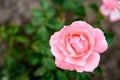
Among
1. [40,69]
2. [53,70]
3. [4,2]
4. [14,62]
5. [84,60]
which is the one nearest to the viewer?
[84,60]

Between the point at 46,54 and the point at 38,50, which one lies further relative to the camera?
the point at 38,50

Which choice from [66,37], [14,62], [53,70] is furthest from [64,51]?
[14,62]

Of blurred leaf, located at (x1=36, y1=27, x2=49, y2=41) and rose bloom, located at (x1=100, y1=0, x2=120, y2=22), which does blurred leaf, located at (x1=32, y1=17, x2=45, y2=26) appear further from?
rose bloom, located at (x1=100, y1=0, x2=120, y2=22)

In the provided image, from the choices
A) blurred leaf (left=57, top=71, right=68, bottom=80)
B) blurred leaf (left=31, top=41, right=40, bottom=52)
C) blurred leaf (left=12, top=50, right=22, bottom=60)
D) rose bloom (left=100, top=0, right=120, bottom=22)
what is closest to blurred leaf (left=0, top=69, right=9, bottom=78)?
blurred leaf (left=12, top=50, right=22, bottom=60)

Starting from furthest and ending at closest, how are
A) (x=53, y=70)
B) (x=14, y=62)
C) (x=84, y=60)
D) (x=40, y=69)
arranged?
(x=14, y=62) < (x=40, y=69) < (x=53, y=70) < (x=84, y=60)

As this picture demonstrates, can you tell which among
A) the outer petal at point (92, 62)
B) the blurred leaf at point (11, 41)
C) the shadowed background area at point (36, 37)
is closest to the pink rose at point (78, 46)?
the outer petal at point (92, 62)

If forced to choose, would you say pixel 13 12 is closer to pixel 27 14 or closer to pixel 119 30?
pixel 27 14

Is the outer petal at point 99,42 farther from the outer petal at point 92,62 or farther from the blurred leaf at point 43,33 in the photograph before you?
the blurred leaf at point 43,33
